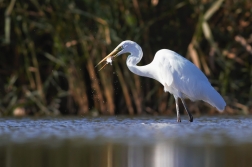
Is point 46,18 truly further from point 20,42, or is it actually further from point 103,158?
point 103,158

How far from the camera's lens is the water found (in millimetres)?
4254

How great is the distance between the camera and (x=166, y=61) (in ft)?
24.6

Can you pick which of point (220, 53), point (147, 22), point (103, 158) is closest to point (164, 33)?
point (147, 22)

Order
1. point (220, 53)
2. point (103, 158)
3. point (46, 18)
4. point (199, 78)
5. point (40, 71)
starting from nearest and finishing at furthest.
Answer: point (103, 158)
point (199, 78)
point (220, 53)
point (46, 18)
point (40, 71)

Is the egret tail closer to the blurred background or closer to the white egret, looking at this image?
the white egret

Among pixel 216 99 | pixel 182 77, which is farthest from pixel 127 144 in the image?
pixel 182 77

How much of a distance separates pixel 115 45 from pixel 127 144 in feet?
12.5

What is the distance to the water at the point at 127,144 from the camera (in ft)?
14.0

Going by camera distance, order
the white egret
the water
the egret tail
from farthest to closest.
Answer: the white egret
the egret tail
the water

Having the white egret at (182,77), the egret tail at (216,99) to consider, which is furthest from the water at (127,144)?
the white egret at (182,77)

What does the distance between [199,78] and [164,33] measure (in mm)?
1826

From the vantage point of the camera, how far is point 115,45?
884 cm

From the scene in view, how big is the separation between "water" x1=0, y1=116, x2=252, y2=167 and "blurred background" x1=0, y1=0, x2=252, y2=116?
165 cm

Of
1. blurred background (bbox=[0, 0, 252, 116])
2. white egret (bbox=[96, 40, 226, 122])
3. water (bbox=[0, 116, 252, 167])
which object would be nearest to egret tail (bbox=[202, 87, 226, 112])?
white egret (bbox=[96, 40, 226, 122])
